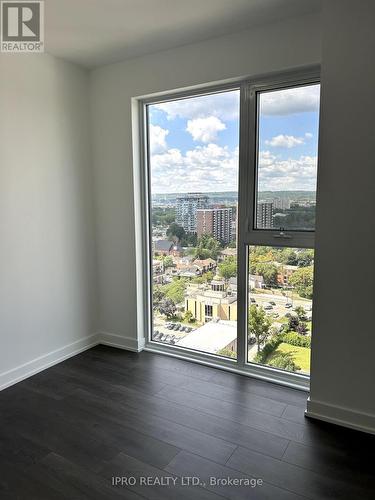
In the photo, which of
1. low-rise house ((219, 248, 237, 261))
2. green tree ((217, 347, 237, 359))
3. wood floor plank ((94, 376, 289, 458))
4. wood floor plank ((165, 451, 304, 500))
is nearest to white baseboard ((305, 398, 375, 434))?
wood floor plank ((94, 376, 289, 458))

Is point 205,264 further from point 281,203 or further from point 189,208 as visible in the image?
point 281,203

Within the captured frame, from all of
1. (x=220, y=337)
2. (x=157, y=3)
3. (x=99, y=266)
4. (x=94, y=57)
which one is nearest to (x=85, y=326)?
(x=99, y=266)

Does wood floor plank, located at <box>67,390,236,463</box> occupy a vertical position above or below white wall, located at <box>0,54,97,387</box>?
below

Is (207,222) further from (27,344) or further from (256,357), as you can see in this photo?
(27,344)

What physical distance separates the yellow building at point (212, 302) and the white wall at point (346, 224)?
2.87 ft

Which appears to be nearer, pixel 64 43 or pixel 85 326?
pixel 64 43

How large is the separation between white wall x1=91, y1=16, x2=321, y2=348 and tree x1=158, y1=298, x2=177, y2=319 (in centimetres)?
27

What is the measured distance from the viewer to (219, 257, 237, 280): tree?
298cm

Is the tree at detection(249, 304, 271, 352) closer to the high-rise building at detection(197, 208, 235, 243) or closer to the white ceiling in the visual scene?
the high-rise building at detection(197, 208, 235, 243)

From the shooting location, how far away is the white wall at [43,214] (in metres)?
2.75

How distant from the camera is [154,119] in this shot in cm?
327

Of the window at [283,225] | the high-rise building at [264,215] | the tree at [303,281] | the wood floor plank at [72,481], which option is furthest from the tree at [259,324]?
the wood floor plank at [72,481]

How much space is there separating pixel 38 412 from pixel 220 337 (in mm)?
1558

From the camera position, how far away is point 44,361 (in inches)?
122
